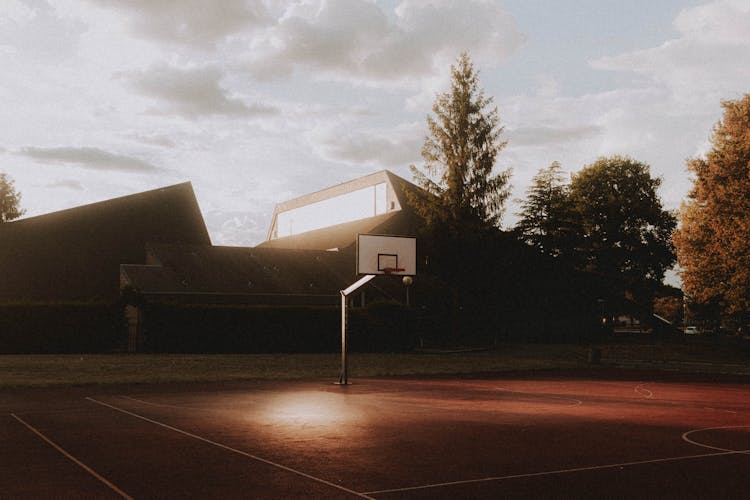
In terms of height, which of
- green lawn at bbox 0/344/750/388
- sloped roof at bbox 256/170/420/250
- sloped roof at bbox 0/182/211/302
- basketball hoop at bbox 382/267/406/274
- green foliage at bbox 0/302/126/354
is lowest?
green lawn at bbox 0/344/750/388

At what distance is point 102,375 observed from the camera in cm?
2098

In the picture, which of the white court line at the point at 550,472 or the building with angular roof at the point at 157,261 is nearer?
the white court line at the point at 550,472

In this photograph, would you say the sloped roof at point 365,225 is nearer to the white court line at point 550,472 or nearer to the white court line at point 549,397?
the white court line at point 549,397

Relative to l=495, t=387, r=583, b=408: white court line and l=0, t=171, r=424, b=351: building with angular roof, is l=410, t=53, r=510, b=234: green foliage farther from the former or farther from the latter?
l=495, t=387, r=583, b=408: white court line

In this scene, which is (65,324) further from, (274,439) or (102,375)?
(274,439)

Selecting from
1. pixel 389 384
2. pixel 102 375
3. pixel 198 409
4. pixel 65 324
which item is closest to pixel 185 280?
pixel 65 324

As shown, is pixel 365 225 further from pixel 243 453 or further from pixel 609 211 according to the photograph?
pixel 243 453

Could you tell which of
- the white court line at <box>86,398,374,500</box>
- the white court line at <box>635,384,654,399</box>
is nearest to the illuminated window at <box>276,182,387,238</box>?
the white court line at <box>635,384,654,399</box>

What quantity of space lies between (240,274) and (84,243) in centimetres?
1125

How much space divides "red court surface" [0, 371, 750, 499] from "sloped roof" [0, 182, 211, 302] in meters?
29.5

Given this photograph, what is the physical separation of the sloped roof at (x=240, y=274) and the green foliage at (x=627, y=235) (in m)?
19.4

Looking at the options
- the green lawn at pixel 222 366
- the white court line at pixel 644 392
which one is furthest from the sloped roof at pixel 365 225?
the white court line at pixel 644 392

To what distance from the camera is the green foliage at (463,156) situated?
40.7 metres

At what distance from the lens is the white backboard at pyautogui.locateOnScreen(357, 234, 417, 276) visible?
79.8 feet
